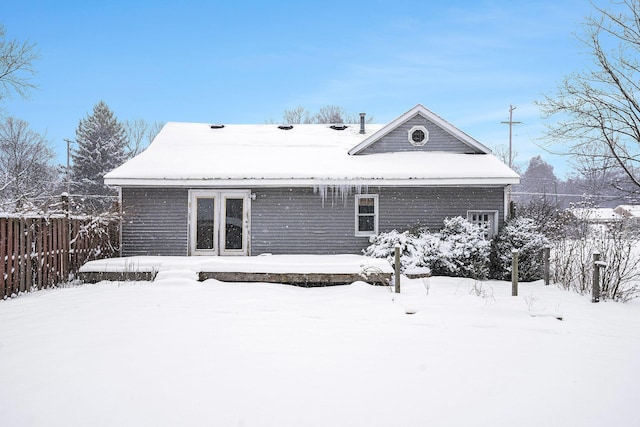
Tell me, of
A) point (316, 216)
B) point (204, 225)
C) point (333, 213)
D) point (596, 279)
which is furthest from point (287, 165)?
point (596, 279)

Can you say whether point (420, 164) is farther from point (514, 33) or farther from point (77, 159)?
point (77, 159)

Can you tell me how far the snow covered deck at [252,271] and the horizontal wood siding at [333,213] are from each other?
2.88 m

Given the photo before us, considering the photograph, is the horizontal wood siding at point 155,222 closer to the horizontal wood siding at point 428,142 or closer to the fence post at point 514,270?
the horizontal wood siding at point 428,142

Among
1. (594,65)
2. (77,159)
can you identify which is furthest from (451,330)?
(77,159)

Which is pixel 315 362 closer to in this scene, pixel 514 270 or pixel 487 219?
pixel 514 270

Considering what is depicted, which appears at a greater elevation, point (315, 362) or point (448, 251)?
point (448, 251)

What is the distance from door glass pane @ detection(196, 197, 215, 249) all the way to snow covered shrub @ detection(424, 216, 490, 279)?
6.83 m

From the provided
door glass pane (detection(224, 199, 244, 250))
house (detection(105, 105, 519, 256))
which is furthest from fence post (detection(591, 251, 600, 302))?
door glass pane (detection(224, 199, 244, 250))

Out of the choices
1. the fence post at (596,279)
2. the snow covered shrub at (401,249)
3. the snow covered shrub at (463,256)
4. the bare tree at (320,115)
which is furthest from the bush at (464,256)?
the bare tree at (320,115)

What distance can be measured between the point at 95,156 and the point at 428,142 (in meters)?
33.9

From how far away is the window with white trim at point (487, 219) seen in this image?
13477mm

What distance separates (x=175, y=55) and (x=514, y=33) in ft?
112

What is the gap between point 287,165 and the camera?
13.7 m

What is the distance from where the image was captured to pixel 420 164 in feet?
44.6
